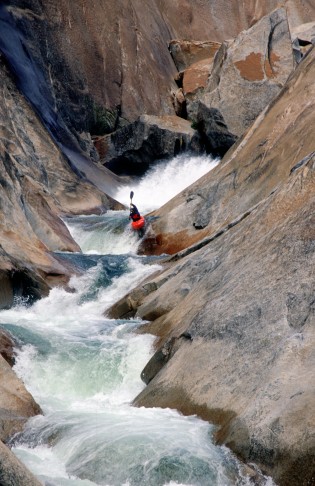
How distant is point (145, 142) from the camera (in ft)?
121

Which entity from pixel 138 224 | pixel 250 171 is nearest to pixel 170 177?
pixel 138 224

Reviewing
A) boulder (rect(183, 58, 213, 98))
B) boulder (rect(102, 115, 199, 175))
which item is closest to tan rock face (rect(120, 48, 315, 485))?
boulder (rect(102, 115, 199, 175))

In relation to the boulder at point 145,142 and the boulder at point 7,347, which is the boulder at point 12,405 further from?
the boulder at point 145,142

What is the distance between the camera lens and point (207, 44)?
47.0 m

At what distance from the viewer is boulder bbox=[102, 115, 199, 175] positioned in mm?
36688

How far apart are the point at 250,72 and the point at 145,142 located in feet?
19.6

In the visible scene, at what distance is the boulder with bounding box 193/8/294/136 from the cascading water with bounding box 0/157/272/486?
45.5 feet

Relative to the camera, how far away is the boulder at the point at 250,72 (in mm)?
33312

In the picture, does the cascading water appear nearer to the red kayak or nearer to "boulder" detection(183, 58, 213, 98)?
the red kayak

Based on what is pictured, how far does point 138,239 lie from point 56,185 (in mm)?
7002

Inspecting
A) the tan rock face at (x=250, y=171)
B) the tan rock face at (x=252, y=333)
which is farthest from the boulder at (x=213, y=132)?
the tan rock face at (x=252, y=333)

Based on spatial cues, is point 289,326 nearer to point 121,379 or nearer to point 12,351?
point 121,379

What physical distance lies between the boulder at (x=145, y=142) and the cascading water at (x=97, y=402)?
52.2ft

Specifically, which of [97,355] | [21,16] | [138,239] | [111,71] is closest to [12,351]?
[97,355]
